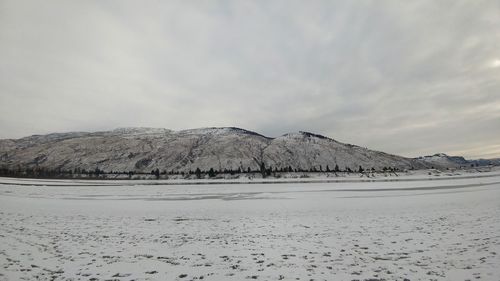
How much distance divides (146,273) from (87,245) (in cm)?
706

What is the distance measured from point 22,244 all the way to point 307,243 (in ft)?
53.3

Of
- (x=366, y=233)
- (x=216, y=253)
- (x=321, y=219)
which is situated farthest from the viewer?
(x=321, y=219)

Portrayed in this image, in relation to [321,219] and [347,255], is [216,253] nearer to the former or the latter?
[347,255]

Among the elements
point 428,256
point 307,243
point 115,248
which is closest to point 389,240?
point 428,256

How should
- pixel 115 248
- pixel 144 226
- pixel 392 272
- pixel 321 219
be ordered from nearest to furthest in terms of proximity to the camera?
pixel 392 272 < pixel 115 248 < pixel 144 226 < pixel 321 219

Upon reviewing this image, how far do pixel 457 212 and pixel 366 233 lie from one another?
13.0 metres

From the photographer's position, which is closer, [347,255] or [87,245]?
[347,255]

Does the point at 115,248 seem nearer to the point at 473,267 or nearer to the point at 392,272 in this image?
the point at 392,272

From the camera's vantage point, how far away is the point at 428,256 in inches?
545

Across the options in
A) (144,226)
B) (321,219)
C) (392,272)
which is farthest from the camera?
(321,219)

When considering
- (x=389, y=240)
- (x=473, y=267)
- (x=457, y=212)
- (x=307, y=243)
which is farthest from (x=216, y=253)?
(x=457, y=212)

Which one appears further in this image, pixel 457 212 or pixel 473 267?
pixel 457 212

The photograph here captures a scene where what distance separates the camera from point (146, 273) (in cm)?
1235

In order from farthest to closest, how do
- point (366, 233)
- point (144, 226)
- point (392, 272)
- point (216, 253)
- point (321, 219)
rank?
point (321, 219) → point (144, 226) → point (366, 233) → point (216, 253) → point (392, 272)
